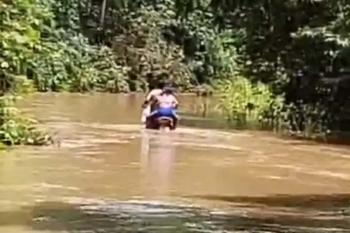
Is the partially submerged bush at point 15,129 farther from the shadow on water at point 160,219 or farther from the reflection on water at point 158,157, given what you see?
the shadow on water at point 160,219

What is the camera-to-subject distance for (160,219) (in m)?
10.8

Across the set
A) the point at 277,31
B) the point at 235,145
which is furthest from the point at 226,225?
the point at 277,31

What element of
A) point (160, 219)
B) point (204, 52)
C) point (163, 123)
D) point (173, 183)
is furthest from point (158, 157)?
point (204, 52)

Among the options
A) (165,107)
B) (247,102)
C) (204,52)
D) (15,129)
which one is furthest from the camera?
(204,52)

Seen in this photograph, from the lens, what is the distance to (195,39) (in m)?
55.9

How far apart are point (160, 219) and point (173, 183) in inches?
140

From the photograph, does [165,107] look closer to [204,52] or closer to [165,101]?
[165,101]

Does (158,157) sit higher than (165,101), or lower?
lower

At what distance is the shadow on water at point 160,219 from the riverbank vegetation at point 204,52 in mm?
6681

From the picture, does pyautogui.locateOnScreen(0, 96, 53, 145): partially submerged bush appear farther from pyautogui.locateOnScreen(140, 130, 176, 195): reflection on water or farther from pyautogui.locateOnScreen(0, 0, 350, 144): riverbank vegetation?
pyautogui.locateOnScreen(140, 130, 176, 195): reflection on water

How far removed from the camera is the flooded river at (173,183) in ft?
35.2

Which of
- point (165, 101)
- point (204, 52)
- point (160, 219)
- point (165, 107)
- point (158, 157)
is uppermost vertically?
point (204, 52)

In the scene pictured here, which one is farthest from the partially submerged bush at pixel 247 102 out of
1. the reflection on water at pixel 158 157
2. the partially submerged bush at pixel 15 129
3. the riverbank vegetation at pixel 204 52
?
the partially submerged bush at pixel 15 129

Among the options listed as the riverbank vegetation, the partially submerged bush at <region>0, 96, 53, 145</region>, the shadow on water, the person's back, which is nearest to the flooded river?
the shadow on water
